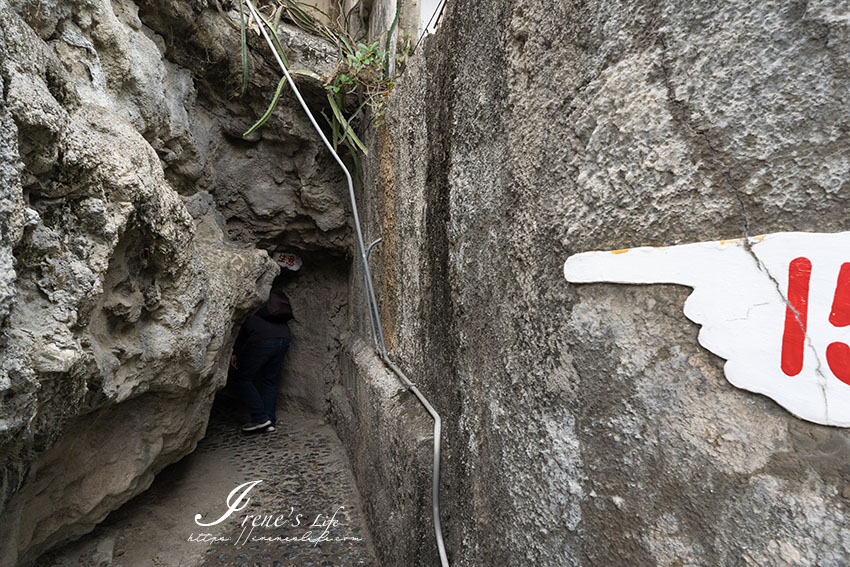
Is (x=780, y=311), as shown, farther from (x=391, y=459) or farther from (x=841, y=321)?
(x=391, y=459)

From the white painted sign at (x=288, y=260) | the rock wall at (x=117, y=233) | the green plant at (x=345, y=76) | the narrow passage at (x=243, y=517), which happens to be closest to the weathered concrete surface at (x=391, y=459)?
the narrow passage at (x=243, y=517)

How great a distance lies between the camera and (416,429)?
1286mm

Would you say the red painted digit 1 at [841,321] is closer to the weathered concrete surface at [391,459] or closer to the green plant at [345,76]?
the weathered concrete surface at [391,459]

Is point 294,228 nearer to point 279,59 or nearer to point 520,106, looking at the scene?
point 279,59

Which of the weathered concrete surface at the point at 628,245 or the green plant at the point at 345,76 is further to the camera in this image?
the green plant at the point at 345,76

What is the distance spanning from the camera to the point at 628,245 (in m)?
0.58

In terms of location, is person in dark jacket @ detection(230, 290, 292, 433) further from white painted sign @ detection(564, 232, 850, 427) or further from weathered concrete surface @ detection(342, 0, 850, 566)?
white painted sign @ detection(564, 232, 850, 427)

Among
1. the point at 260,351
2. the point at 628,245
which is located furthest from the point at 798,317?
the point at 260,351

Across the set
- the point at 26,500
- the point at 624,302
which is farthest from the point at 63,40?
the point at 624,302

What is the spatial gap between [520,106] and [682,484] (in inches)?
24.1

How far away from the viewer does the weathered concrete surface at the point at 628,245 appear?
0.42 metres

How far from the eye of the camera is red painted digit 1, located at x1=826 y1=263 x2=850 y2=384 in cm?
38

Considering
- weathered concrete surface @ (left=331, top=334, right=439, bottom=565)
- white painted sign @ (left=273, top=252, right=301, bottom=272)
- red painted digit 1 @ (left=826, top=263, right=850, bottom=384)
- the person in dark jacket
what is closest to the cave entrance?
white painted sign @ (left=273, top=252, right=301, bottom=272)

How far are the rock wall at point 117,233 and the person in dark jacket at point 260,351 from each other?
50 cm
